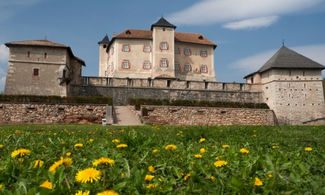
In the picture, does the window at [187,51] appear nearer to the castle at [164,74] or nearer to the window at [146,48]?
the castle at [164,74]

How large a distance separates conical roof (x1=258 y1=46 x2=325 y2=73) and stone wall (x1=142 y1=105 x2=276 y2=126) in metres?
9.18

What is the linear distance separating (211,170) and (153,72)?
3936cm

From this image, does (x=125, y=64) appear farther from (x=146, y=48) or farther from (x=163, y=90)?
(x=163, y=90)

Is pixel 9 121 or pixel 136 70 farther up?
pixel 136 70

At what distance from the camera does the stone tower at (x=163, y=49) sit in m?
40.7

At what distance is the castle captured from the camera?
26.7m

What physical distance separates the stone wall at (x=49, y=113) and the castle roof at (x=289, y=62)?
79.6 feet

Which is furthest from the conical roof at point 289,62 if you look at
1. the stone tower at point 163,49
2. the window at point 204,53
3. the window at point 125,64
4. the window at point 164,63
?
the window at point 125,64

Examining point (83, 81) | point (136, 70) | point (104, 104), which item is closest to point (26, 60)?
point (83, 81)

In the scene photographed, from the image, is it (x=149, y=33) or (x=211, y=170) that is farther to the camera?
(x=149, y=33)

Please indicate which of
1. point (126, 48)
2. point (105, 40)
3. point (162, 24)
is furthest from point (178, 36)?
point (105, 40)

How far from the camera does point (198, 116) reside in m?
23.9

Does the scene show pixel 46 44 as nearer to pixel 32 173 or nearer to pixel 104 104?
pixel 104 104

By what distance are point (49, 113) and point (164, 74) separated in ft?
74.7
